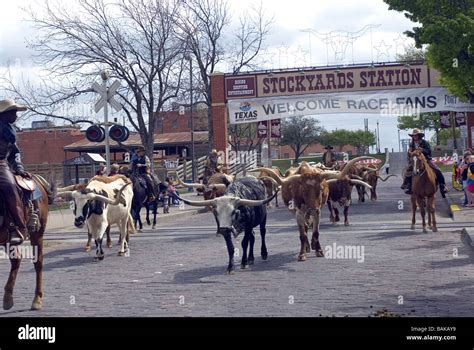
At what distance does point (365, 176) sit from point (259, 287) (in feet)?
50.6

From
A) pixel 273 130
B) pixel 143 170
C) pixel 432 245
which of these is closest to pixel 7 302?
pixel 432 245

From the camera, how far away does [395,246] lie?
15.0 m

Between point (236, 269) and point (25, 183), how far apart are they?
13.5ft

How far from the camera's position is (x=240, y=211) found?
1288 centimetres

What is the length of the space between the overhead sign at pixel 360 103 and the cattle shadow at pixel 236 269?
21.3 metres

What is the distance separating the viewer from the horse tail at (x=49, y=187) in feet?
36.2

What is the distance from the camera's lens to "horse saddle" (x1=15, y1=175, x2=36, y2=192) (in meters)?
9.98

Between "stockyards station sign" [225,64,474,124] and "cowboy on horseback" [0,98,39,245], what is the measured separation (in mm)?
25625

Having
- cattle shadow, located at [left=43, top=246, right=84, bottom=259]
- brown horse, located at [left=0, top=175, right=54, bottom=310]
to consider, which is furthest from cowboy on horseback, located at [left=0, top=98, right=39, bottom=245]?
cattle shadow, located at [left=43, top=246, right=84, bottom=259]

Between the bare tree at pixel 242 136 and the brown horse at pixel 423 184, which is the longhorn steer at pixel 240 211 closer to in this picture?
the brown horse at pixel 423 184

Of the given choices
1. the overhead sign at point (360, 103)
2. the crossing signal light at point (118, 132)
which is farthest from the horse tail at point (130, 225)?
the overhead sign at point (360, 103)

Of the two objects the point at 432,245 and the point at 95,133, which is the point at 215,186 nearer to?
the point at 432,245

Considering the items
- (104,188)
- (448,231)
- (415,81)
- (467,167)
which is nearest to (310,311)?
(104,188)
